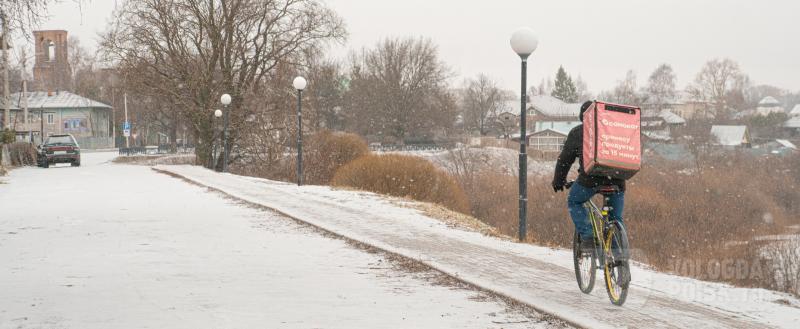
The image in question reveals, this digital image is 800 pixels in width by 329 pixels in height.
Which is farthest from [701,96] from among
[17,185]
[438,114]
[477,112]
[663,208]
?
[17,185]

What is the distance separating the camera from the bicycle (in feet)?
19.2

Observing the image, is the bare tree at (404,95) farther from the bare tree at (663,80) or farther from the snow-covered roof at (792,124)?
the snow-covered roof at (792,124)

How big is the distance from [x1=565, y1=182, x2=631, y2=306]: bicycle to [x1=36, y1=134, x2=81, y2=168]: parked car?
31.0 meters

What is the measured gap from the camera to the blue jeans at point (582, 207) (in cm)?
602

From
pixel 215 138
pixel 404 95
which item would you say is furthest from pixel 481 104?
pixel 215 138

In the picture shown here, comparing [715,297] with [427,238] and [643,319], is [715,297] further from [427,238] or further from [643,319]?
[427,238]

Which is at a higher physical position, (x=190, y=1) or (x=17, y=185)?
(x=190, y=1)

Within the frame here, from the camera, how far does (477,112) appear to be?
97.1 meters

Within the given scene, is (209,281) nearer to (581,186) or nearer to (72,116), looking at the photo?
(581,186)

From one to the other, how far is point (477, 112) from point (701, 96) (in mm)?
30411

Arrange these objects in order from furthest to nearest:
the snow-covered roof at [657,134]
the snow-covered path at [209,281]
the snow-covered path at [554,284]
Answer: the snow-covered roof at [657,134]
the snow-covered path at [554,284]
the snow-covered path at [209,281]

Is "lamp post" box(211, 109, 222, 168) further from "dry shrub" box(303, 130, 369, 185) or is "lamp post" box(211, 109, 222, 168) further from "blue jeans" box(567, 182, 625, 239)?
"blue jeans" box(567, 182, 625, 239)

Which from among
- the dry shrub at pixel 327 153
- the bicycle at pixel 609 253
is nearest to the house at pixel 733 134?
the dry shrub at pixel 327 153

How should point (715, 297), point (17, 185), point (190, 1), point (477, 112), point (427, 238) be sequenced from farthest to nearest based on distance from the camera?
point (477, 112) < point (190, 1) < point (17, 185) < point (427, 238) < point (715, 297)
